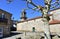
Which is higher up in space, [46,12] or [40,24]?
[46,12]

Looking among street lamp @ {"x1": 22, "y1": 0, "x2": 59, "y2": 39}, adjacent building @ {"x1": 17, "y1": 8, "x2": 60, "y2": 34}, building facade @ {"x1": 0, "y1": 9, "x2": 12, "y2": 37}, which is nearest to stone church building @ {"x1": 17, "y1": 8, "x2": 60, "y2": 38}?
adjacent building @ {"x1": 17, "y1": 8, "x2": 60, "y2": 34}

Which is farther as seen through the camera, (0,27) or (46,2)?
(0,27)

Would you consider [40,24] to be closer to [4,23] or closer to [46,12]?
[4,23]

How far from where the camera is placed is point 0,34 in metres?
31.4

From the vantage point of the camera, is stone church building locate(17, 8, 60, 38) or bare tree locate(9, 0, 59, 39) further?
stone church building locate(17, 8, 60, 38)

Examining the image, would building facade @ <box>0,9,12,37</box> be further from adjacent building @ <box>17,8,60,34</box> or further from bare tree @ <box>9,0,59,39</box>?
bare tree @ <box>9,0,59,39</box>

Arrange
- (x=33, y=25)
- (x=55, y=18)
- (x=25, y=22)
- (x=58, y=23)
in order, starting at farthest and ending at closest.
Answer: (x=25, y=22)
(x=33, y=25)
(x=55, y=18)
(x=58, y=23)

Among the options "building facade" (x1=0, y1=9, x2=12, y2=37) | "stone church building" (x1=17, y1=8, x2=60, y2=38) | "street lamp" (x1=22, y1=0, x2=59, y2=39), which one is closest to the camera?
"street lamp" (x1=22, y1=0, x2=59, y2=39)

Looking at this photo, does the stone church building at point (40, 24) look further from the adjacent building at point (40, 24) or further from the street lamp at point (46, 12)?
the street lamp at point (46, 12)

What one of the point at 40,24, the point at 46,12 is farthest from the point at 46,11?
the point at 40,24

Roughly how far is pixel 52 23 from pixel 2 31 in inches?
557

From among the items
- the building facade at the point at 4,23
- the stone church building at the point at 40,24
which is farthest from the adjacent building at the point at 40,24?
the building facade at the point at 4,23

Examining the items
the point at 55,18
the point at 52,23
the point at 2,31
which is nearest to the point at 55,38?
the point at 2,31

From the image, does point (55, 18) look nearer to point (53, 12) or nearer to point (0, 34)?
point (53, 12)
